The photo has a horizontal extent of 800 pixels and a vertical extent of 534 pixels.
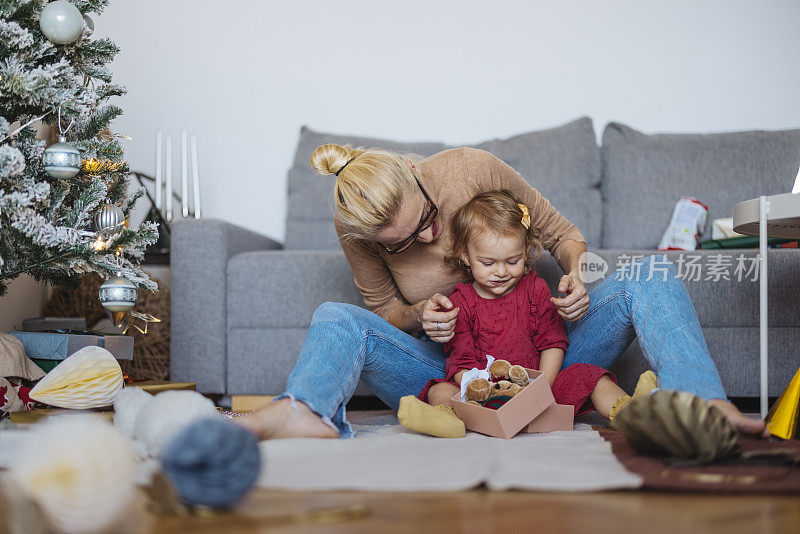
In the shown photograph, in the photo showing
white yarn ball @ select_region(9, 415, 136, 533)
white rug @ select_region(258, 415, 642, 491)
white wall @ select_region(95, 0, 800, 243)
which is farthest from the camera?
white wall @ select_region(95, 0, 800, 243)

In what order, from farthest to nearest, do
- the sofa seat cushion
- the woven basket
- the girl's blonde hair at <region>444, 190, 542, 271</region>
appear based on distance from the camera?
the woven basket
the sofa seat cushion
the girl's blonde hair at <region>444, 190, 542, 271</region>

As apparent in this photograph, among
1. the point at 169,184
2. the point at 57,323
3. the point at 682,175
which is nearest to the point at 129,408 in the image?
the point at 57,323

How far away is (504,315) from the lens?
1421 millimetres

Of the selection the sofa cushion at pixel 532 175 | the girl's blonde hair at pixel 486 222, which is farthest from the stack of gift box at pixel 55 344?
the sofa cushion at pixel 532 175

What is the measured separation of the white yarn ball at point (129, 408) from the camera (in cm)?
108

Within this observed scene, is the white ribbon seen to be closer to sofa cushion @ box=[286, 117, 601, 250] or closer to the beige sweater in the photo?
the beige sweater

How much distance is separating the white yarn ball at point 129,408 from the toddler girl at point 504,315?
1.83 ft

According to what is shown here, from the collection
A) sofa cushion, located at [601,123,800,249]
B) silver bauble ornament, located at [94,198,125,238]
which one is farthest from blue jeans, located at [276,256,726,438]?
sofa cushion, located at [601,123,800,249]

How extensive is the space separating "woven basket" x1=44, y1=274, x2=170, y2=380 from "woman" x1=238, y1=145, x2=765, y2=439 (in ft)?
3.45

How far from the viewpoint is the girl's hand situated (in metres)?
1.28

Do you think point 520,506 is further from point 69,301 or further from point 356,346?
point 69,301

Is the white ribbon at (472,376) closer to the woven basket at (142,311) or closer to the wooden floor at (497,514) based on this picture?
the wooden floor at (497,514)

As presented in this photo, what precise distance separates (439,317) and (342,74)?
76.3 inches

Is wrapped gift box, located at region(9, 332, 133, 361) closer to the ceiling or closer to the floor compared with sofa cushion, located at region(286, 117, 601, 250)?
closer to the floor
